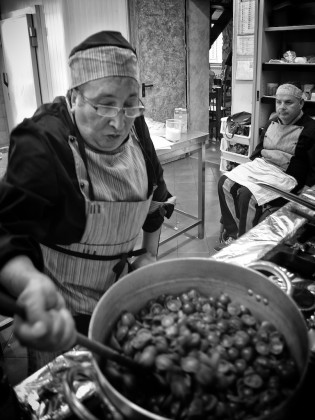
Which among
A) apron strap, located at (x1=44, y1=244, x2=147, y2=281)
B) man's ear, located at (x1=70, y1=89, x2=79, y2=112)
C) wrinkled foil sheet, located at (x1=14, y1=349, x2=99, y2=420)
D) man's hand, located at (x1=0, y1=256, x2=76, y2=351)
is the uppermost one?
man's ear, located at (x1=70, y1=89, x2=79, y2=112)

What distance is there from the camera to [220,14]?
298 inches

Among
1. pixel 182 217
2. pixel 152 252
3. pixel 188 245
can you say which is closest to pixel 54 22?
pixel 182 217

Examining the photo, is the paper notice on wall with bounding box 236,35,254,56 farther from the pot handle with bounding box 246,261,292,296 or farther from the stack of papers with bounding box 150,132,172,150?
the pot handle with bounding box 246,261,292,296

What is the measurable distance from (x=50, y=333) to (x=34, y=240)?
48cm

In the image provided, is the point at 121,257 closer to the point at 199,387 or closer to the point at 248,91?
the point at 199,387

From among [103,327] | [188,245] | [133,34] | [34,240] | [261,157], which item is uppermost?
[133,34]

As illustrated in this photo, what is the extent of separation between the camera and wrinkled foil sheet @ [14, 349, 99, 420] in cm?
89

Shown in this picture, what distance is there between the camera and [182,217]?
418 centimetres

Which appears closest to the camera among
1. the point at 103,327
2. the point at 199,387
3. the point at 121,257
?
the point at 199,387

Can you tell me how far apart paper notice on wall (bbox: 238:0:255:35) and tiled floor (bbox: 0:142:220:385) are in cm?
189

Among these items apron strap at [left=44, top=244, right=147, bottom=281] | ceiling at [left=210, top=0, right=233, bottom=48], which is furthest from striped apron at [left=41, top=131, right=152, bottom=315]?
ceiling at [left=210, top=0, right=233, bottom=48]

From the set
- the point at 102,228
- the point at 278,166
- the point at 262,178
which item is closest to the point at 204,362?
the point at 102,228

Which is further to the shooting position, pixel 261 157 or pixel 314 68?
pixel 314 68

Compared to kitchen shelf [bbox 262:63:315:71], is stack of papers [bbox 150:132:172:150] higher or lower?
lower
